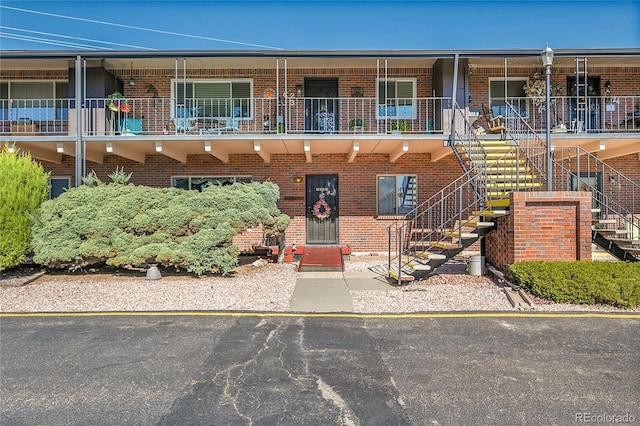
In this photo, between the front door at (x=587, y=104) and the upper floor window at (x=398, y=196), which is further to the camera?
the upper floor window at (x=398, y=196)

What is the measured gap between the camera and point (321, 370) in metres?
3.77

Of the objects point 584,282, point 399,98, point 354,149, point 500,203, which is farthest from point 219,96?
point 584,282

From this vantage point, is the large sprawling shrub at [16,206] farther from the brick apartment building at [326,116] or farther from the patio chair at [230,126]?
the patio chair at [230,126]

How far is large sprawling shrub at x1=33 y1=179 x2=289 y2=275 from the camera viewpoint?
26.9ft

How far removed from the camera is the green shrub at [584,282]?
5.97 meters

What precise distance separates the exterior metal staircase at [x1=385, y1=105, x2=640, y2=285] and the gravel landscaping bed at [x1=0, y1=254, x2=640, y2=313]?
74 centimetres

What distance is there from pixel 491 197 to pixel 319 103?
6.23 meters

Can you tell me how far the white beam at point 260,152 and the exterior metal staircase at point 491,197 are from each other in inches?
166

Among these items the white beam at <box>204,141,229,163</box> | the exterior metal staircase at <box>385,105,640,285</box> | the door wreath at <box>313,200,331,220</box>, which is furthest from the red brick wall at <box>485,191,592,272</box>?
the white beam at <box>204,141,229,163</box>

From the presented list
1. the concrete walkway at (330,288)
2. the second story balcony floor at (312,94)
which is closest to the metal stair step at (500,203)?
the concrete walkway at (330,288)

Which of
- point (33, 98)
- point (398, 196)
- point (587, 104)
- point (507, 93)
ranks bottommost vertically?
point (398, 196)

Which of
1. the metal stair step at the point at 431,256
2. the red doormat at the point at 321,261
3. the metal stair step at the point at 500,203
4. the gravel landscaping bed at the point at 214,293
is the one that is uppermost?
the metal stair step at the point at 500,203

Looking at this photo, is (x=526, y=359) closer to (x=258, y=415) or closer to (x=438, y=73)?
(x=258, y=415)

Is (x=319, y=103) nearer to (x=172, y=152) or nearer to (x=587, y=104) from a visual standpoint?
(x=172, y=152)
